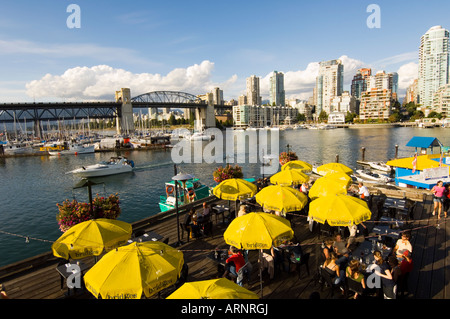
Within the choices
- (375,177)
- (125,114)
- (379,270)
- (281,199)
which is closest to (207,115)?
(125,114)

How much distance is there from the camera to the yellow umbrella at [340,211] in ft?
23.4

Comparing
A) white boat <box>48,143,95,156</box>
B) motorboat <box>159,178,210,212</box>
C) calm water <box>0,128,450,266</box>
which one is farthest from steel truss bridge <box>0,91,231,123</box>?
motorboat <box>159,178,210,212</box>

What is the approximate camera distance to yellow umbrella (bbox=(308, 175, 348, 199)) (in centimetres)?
962

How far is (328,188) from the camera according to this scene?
384 inches

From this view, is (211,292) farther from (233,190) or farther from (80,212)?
(80,212)

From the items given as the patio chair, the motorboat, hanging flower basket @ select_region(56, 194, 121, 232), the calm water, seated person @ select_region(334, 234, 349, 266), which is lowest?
the calm water

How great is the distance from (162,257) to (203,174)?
32521 millimetres

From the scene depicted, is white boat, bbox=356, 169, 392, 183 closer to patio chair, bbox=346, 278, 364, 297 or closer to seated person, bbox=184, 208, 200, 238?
seated person, bbox=184, 208, 200, 238

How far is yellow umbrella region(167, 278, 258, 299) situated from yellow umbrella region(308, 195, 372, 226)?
13.9ft

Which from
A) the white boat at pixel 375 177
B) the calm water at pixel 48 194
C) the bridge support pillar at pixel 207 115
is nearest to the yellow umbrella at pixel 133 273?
the calm water at pixel 48 194

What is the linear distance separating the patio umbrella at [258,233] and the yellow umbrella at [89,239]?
2.98 meters

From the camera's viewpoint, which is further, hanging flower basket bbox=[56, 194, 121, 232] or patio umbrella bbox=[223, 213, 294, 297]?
hanging flower basket bbox=[56, 194, 121, 232]

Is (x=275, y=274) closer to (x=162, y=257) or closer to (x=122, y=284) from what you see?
(x=162, y=257)

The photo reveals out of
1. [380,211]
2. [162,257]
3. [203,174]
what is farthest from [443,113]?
[162,257]
